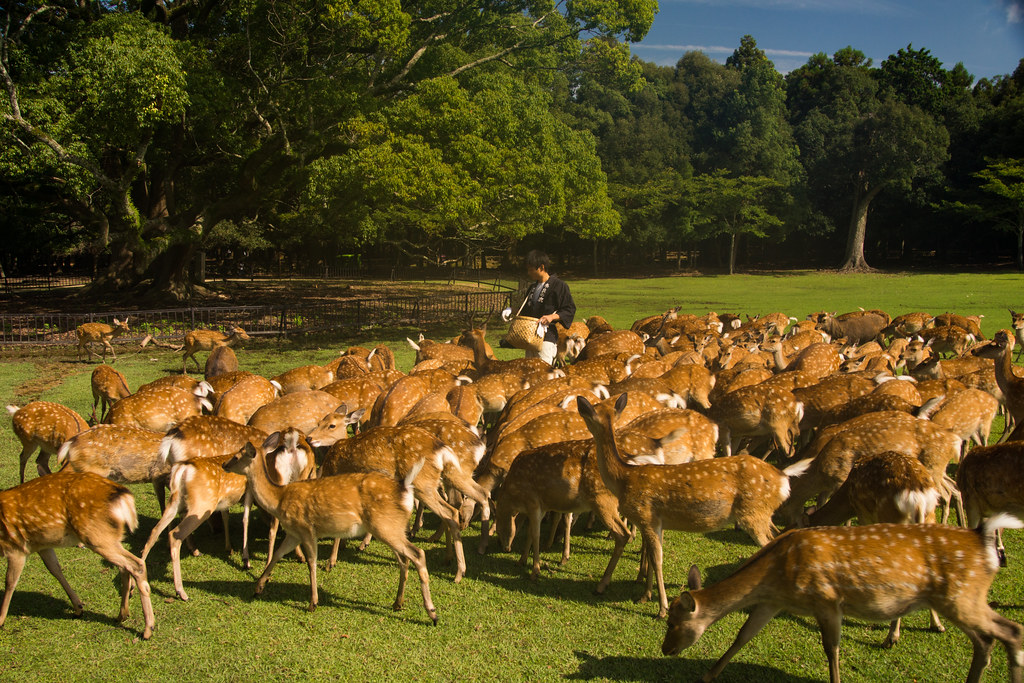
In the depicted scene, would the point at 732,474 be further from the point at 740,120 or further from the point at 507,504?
the point at 740,120

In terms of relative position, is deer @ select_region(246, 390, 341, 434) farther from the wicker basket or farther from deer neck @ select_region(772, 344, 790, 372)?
deer neck @ select_region(772, 344, 790, 372)

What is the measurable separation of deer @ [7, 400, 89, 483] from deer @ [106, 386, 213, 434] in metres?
0.39

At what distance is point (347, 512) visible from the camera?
4648 mm

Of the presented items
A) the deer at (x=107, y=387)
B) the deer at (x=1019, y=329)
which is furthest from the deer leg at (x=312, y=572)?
the deer at (x=1019, y=329)

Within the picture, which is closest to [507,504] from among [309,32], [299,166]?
[309,32]

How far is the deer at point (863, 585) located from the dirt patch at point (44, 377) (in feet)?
32.9

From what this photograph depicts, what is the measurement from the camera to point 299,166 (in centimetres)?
1955

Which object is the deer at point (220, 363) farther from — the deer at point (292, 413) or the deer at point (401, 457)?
the deer at point (401, 457)

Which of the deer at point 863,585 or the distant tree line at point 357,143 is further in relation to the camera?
the distant tree line at point 357,143

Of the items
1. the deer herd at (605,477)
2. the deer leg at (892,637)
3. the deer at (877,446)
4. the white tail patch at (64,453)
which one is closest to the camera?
the deer herd at (605,477)

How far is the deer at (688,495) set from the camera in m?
4.63

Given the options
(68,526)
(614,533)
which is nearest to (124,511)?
(68,526)

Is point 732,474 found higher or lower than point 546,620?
higher

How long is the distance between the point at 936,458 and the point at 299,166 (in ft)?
56.7
